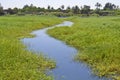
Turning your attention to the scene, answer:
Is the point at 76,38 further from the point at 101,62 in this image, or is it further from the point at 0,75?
the point at 0,75

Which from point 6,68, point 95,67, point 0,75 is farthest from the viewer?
point 95,67

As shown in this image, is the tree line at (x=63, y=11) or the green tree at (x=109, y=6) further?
the green tree at (x=109, y=6)

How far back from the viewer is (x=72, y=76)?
10844 millimetres

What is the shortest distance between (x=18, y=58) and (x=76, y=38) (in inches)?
378

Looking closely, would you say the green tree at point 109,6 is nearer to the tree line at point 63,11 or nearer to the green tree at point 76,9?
the tree line at point 63,11

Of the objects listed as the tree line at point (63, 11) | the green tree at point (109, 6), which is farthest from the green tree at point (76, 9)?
the green tree at point (109, 6)

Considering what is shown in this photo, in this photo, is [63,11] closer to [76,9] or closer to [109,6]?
[76,9]

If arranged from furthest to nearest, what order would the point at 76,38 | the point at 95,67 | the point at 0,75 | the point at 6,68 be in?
the point at 76,38 < the point at 95,67 < the point at 6,68 < the point at 0,75

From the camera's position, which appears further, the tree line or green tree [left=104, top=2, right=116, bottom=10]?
green tree [left=104, top=2, right=116, bottom=10]

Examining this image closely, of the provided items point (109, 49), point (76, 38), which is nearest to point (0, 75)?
point (109, 49)

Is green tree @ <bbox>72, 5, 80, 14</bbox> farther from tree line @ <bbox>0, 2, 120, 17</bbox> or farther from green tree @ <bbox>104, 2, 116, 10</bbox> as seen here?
green tree @ <bbox>104, 2, 116, 10</bbox>

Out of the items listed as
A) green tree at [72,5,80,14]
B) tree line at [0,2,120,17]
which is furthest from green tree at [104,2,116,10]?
green tree at [72,5,80,14]

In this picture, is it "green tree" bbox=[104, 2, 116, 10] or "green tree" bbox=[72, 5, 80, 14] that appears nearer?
"green tree" bbox=[72, 5, 80, 14]

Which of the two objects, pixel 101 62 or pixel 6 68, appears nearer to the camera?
pixel 6 68
